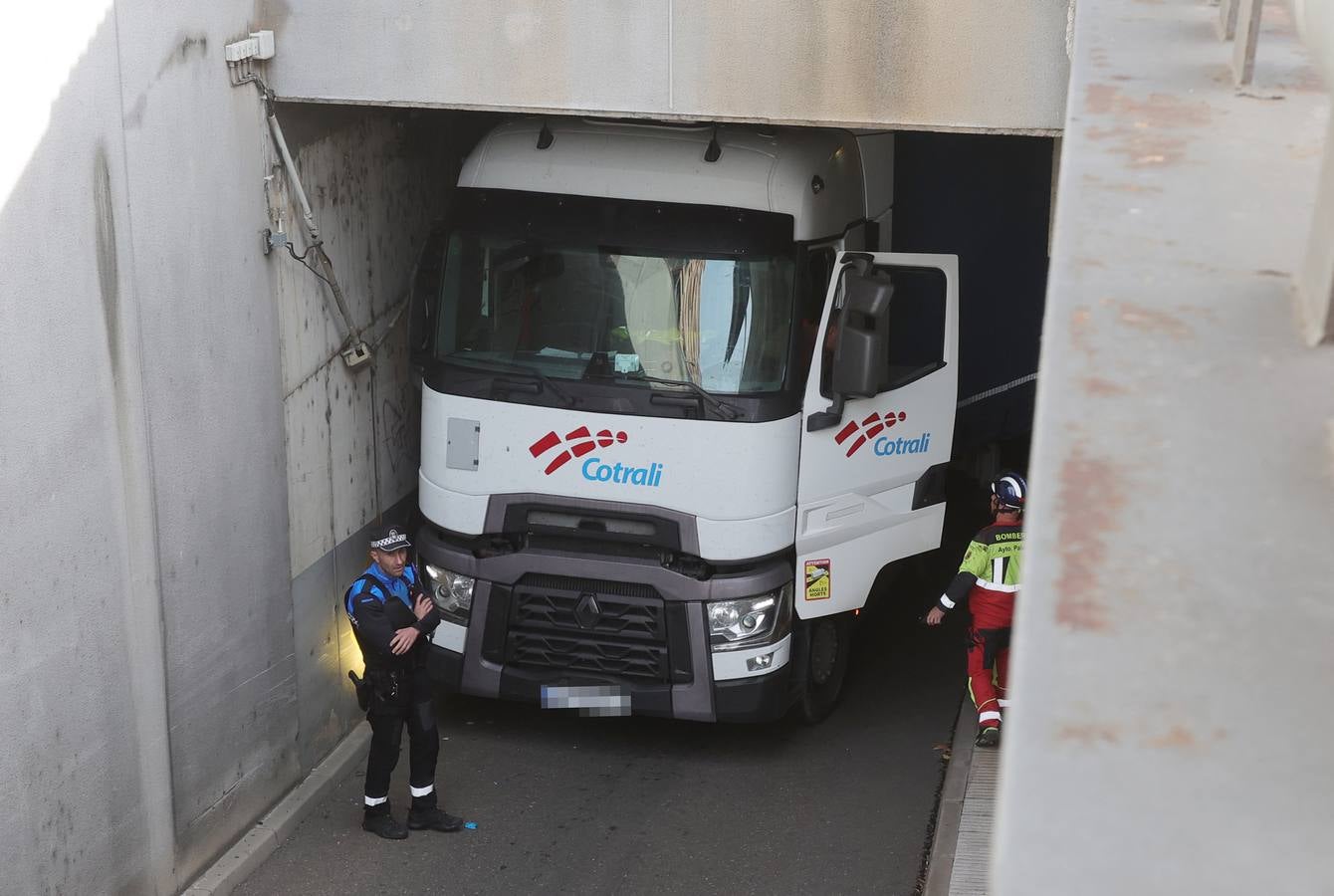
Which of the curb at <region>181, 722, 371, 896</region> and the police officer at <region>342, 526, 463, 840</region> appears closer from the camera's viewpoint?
the curb at <region>181, 722, 371, 896</region>

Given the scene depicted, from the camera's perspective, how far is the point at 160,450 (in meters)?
5.70

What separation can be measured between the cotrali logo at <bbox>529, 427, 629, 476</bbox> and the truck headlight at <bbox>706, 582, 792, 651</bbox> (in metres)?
0.97

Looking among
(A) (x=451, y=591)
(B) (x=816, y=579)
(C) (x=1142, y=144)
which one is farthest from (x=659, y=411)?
(C) (x=1142, y=144)

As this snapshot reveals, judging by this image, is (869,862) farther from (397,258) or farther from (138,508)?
(397,258)

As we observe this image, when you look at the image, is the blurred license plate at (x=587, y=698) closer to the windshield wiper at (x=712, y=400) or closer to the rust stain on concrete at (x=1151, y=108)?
the windshield wiper at (x=712, y=400)

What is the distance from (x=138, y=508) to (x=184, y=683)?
890mm

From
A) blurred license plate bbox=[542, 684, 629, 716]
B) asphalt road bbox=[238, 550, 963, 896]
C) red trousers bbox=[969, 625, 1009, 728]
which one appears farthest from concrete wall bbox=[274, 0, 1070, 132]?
asphalt road bbox=[238, 550, 963, 896]

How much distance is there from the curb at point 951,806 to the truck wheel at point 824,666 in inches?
29.4

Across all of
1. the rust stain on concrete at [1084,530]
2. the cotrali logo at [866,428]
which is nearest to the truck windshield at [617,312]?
the cotrali logo at [866,428]

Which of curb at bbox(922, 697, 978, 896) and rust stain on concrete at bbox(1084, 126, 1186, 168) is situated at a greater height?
rust stain on concrete at bbox(1084, 126, 1186, 168)

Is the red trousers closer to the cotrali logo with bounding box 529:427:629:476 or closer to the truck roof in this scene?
the cotrali logo with bounding box 529:427:629:476

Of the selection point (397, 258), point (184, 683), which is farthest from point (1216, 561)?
point (397, 258)

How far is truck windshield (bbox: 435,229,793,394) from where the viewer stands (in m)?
6.84

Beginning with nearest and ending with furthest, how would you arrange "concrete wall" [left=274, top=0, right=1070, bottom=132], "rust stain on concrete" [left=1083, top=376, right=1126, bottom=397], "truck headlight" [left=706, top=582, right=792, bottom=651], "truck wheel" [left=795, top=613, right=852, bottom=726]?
"rust stain on concrete" [left=1083, top=376, right=1126, bottom=397] → "concrete wall" [left=274, top=0, right=1070, bottom=132] → "truck headlight" [left=706, top=582, right=792, bottom=651] → "truck wheel" [left=795, top=613, right=852, bottom=726]
